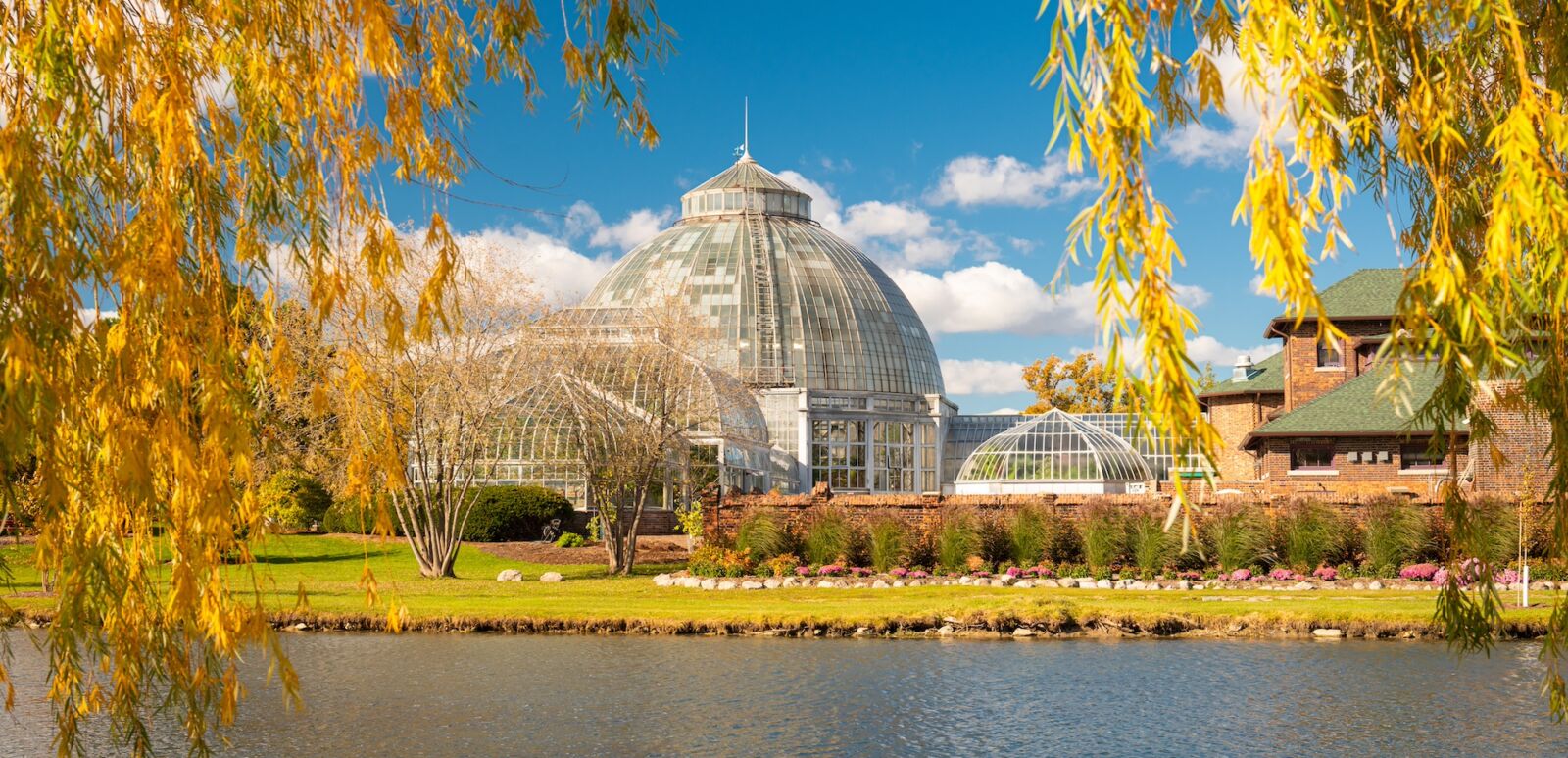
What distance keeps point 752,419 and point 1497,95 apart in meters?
47.2

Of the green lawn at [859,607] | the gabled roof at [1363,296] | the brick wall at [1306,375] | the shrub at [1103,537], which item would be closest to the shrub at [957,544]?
the shrub at [1103,537]

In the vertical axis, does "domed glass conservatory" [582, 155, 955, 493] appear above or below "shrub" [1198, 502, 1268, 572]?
above

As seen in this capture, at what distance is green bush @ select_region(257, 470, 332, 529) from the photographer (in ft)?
124

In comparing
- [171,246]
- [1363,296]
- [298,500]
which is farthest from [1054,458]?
[171,246]

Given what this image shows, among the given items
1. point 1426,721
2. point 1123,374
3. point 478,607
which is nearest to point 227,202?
point 1123,374

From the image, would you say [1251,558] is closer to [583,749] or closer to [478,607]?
[478,607]

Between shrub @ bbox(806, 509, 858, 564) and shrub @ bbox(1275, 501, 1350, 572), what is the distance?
8152 millimetres

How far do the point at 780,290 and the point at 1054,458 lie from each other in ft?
67.0

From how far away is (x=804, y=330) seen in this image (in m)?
64.9

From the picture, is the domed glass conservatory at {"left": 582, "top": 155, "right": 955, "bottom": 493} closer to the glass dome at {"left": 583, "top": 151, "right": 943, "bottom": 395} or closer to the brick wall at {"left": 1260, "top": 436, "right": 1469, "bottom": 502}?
the glass dome at {"left": 583, "top": 151, "right": 943, "bottom": 395}

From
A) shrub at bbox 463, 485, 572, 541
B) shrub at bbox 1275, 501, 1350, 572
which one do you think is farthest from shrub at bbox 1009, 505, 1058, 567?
shrub at bbox 463, 485, 572, 541

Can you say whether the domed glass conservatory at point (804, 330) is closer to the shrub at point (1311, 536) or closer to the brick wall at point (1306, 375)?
the brick wall at point (1306, 375)

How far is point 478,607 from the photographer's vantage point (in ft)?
71.9

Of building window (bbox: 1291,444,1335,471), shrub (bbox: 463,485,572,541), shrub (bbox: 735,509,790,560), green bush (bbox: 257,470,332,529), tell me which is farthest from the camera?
building window (bbox: 1291,444,1335,471)
